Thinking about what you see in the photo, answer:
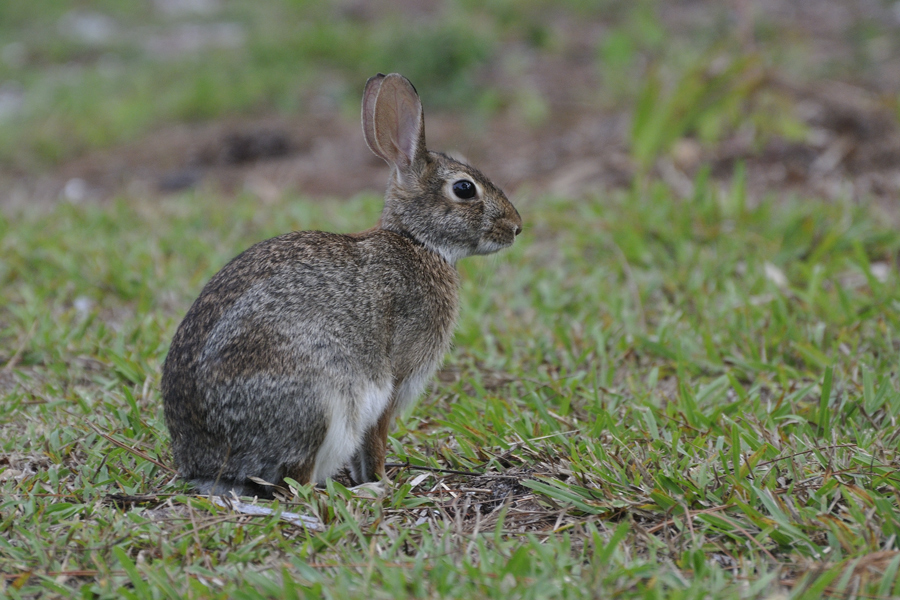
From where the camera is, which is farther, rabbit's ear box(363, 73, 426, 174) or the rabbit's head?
the rabbit's head

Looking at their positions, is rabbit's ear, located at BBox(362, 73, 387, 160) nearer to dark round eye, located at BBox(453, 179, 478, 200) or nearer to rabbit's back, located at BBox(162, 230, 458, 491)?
dark round eye, located at BBox(453, 179, 478, 200)

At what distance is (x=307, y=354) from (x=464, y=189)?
1.16m

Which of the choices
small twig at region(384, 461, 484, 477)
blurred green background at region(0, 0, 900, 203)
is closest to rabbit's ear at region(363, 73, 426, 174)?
small twig at region(384, 461, 484, 477)

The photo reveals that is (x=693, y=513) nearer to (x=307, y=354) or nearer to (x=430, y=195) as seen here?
(x=307, y=354)

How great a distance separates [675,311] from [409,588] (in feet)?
9.53

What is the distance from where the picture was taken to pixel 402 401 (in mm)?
3486

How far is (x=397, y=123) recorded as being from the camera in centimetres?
377

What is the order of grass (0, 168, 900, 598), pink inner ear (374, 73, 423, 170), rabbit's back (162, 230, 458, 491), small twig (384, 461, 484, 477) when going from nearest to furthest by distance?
1. grass (0, 168, 900, 598)
2. rabbit's back (162, 230, 458, 491)
3. small twig (384, 461, 484, 477)
4. pink inner ear (374, 73, 423, 170)

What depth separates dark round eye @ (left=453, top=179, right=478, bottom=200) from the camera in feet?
12.5

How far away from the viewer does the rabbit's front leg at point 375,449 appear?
3.31 meters

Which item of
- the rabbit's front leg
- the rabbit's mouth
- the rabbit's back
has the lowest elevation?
the rabbit's front leg

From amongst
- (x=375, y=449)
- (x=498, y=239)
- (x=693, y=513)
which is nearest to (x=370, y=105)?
(x=498, y=239)

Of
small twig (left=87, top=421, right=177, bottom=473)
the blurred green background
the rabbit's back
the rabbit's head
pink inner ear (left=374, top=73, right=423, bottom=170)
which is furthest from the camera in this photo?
the blurred green background

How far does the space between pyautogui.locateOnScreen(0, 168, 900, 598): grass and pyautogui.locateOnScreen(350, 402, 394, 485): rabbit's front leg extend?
0.09m
